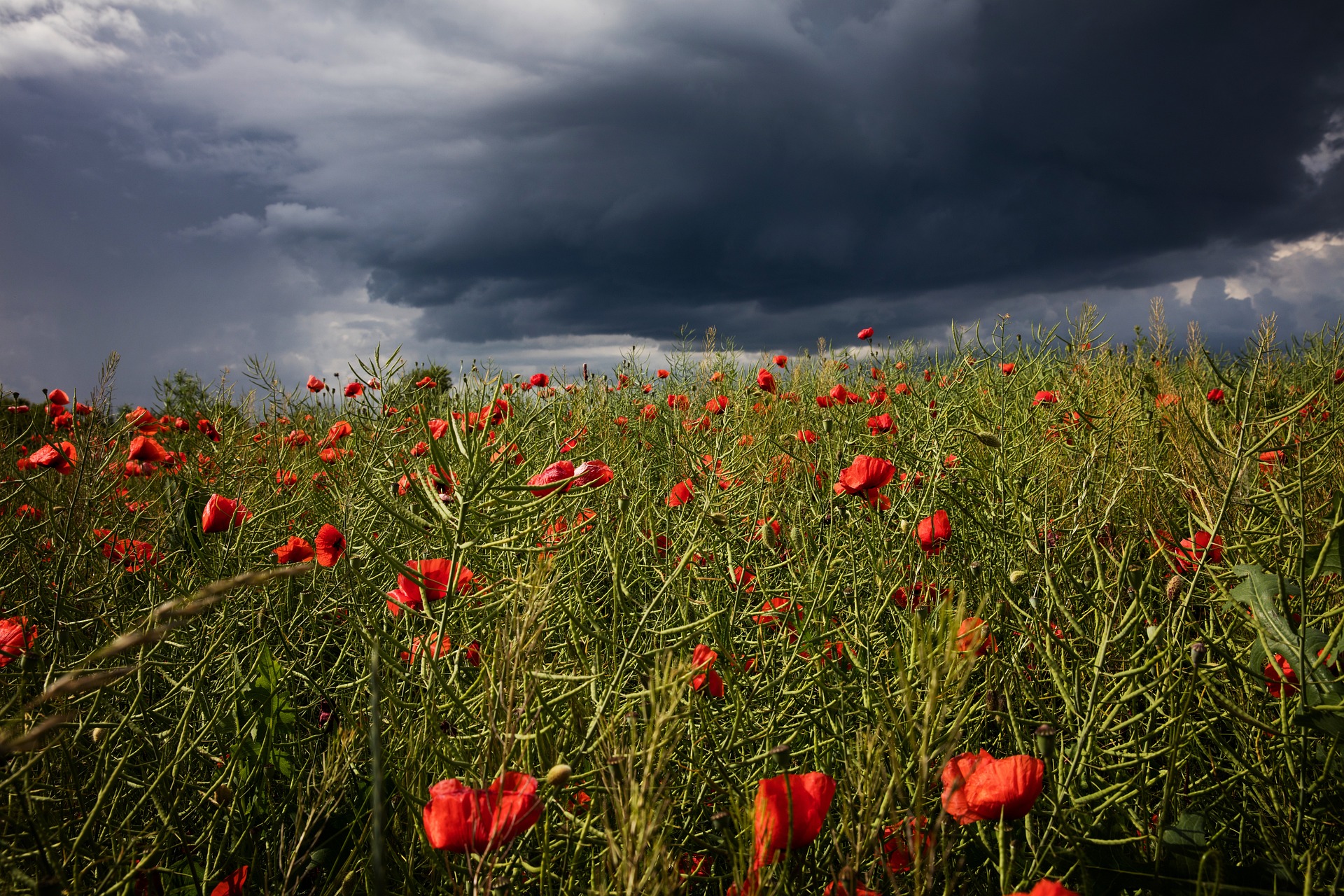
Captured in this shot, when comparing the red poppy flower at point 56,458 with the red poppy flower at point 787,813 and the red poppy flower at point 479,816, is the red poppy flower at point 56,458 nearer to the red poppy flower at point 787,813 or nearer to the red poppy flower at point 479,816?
the red poppy flower at point 479,816

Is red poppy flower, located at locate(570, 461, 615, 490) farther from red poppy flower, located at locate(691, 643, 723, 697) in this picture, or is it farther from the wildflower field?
red poppy flower, located at locate(691, 643, 723, 697)

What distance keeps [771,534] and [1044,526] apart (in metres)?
0.52

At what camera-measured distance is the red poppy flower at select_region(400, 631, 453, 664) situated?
0.88 meters

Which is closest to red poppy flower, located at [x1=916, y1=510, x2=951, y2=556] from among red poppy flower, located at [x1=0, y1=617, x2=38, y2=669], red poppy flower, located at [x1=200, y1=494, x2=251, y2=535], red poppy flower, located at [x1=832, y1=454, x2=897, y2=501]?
red poppy flower, located at [x1=832, y1=454, x2=897, y2=501]

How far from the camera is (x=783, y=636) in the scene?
1.13m

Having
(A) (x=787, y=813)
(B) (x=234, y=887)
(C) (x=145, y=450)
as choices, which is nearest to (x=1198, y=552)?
(A) (x=787, y=813)

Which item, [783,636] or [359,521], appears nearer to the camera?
[783,636]

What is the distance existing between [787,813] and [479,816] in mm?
298

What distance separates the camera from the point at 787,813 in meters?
0.67

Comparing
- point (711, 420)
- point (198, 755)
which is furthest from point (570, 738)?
point (711, 420)

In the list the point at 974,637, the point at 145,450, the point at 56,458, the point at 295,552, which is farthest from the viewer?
the point at 56,458

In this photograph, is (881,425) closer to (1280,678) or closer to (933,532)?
(933,532)

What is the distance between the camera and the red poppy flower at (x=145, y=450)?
6.33 ft

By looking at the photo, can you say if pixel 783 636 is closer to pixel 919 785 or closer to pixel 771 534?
pixel 771 534
